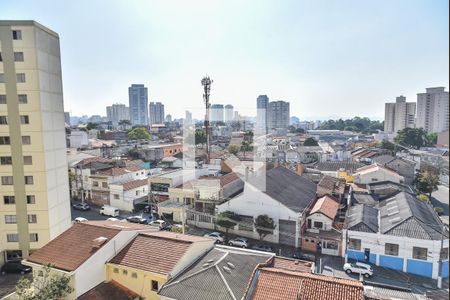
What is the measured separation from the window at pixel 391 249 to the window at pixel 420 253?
0.75 metres

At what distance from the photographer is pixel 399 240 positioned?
14.1 meters

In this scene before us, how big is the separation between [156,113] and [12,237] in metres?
103

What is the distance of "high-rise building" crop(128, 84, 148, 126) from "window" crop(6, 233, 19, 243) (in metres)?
94.5

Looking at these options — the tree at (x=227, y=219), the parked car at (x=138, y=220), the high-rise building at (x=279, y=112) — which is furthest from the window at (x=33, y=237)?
the high-rise building at (x=279, y=112)

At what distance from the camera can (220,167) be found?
2752cm

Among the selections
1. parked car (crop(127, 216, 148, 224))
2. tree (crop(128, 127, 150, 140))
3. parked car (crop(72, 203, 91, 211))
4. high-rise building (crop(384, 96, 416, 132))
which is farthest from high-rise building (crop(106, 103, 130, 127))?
parked car (crop(127, 216, 148, 224))

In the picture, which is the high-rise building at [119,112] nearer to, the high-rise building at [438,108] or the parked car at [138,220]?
the parked car at [138,220]

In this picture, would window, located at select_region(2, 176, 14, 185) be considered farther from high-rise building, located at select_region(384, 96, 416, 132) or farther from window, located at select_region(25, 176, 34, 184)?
high-rise building, located at select_region(384, 96, 416, 132)

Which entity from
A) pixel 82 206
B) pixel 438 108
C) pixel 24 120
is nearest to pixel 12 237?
pixel 24 120

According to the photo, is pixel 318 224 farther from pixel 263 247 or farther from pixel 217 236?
pixel 217 236

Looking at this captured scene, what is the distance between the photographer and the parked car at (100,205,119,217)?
21.6m

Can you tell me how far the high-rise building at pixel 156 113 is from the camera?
11431cm

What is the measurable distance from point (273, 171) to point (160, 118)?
99635mm

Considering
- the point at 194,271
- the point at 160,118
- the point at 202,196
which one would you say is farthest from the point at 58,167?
the point at 160,118
